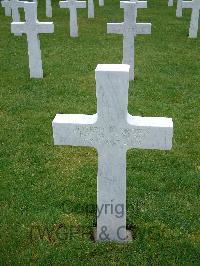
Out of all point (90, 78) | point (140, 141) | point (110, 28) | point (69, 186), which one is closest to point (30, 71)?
point (90, 78)

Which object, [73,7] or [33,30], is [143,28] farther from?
[73,7]

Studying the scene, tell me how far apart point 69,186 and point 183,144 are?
1697 millimetres

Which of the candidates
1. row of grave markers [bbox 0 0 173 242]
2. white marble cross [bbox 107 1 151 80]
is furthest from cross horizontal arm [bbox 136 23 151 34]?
row of grave markers [bbox 0 0 173 242]

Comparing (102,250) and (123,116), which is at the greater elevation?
(123,116)

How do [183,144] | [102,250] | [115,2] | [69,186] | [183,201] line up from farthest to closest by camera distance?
[115,2] < [183,144] < [69,186] < [183,201] < [102,250]

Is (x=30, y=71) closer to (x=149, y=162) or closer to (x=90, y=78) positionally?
(x=90, y=78)

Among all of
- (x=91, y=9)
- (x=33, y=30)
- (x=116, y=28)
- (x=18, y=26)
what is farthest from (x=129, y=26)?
(x=91, y=9)

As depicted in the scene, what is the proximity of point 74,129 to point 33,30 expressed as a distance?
16.7 feet

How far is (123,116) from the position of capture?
310cm

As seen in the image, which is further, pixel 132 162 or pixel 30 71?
pixel 30 71

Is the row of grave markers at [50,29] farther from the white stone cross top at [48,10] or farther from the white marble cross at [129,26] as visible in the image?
the white stone cross top at [48,10]

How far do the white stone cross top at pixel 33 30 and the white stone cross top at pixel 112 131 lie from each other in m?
4.85

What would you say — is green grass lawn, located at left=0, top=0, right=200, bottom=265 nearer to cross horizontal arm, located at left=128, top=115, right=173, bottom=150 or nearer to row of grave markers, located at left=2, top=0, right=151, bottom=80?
row of grave markers, located at left=2, top=0, right=151, bottom=80

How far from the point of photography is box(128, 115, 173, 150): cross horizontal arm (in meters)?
3.13
